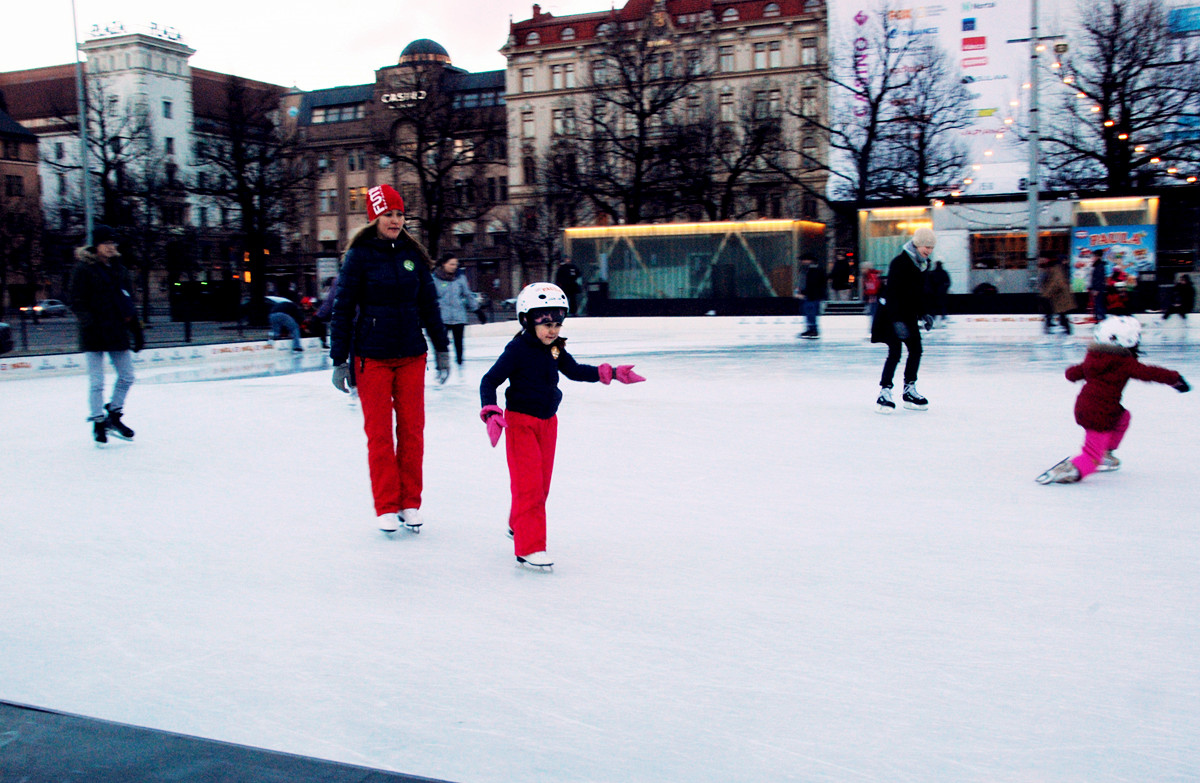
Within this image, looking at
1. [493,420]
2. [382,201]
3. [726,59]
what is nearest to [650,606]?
[493,420]

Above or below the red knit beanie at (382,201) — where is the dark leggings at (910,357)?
below

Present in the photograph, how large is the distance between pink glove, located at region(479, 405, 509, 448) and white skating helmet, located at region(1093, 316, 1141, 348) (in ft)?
11.9

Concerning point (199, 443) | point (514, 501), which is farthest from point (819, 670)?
point (199, 443)

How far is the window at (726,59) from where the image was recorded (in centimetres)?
5944

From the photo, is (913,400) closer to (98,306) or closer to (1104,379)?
(1104,379)

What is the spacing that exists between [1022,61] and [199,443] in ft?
141

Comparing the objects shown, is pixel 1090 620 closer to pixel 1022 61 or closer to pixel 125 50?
pixel 1022 61

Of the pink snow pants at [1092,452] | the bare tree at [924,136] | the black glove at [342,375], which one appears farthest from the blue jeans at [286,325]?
the bare tree at [924,136]

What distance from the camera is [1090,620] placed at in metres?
3.46

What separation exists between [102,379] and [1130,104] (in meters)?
32.8

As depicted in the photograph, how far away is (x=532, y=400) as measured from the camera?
168 inches

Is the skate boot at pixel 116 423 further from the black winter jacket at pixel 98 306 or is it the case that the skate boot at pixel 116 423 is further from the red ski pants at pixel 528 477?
the red ski pants at pixel 528 477

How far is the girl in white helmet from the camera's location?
420 centimetres

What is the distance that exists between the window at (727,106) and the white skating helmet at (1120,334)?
54219 millimetres
